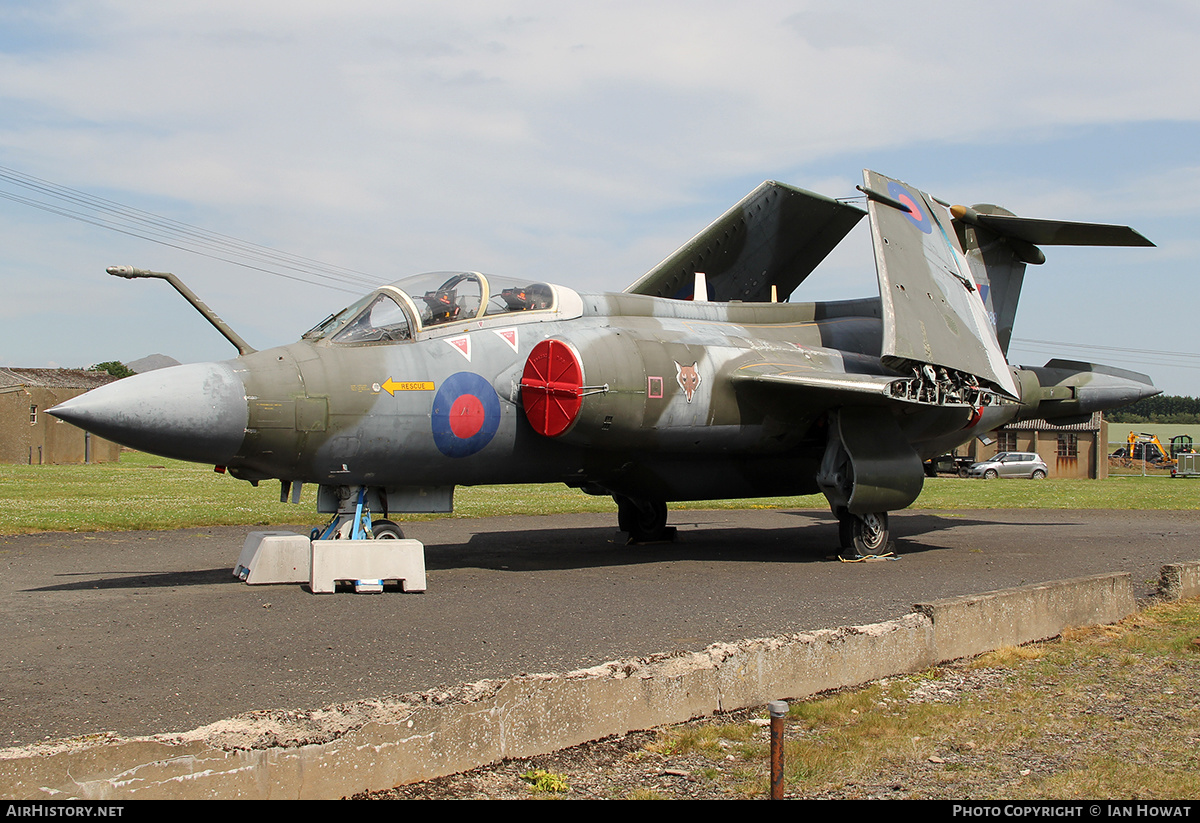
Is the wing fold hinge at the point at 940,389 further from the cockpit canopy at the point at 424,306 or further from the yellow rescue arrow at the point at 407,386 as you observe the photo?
the yellow rescue arrow at the point at 407,386

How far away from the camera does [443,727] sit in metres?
4.40

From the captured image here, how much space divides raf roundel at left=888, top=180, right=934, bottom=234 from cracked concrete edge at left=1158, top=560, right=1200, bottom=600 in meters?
6.22

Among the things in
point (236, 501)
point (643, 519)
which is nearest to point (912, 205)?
point (643, 519)

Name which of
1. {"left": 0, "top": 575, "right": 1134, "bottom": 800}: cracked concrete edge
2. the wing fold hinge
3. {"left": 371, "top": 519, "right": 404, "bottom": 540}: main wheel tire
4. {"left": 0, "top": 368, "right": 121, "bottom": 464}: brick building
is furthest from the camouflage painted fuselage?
{"left": 0, "top": 368, "right": 121, "bottom": 464}: brick building

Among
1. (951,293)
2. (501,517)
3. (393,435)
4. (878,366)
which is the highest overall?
(951,293)

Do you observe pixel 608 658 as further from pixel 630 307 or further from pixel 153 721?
pixel 630 307

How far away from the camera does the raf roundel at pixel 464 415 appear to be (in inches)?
409

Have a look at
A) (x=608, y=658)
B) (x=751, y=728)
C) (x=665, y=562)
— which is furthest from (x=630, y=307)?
(x=751, y=728)

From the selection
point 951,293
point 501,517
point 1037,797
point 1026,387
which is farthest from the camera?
point 501,517

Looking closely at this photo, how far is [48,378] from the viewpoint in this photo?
5138cm

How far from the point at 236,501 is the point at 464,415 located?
13.8m

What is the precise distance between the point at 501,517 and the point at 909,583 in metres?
10.6

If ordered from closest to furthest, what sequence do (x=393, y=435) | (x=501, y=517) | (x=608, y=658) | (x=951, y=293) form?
(x=608, y=658)
(x=393, y=435)
(x=951, y=293)
(x=501, y=517)

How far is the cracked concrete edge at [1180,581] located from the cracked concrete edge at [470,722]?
357 centimetres
